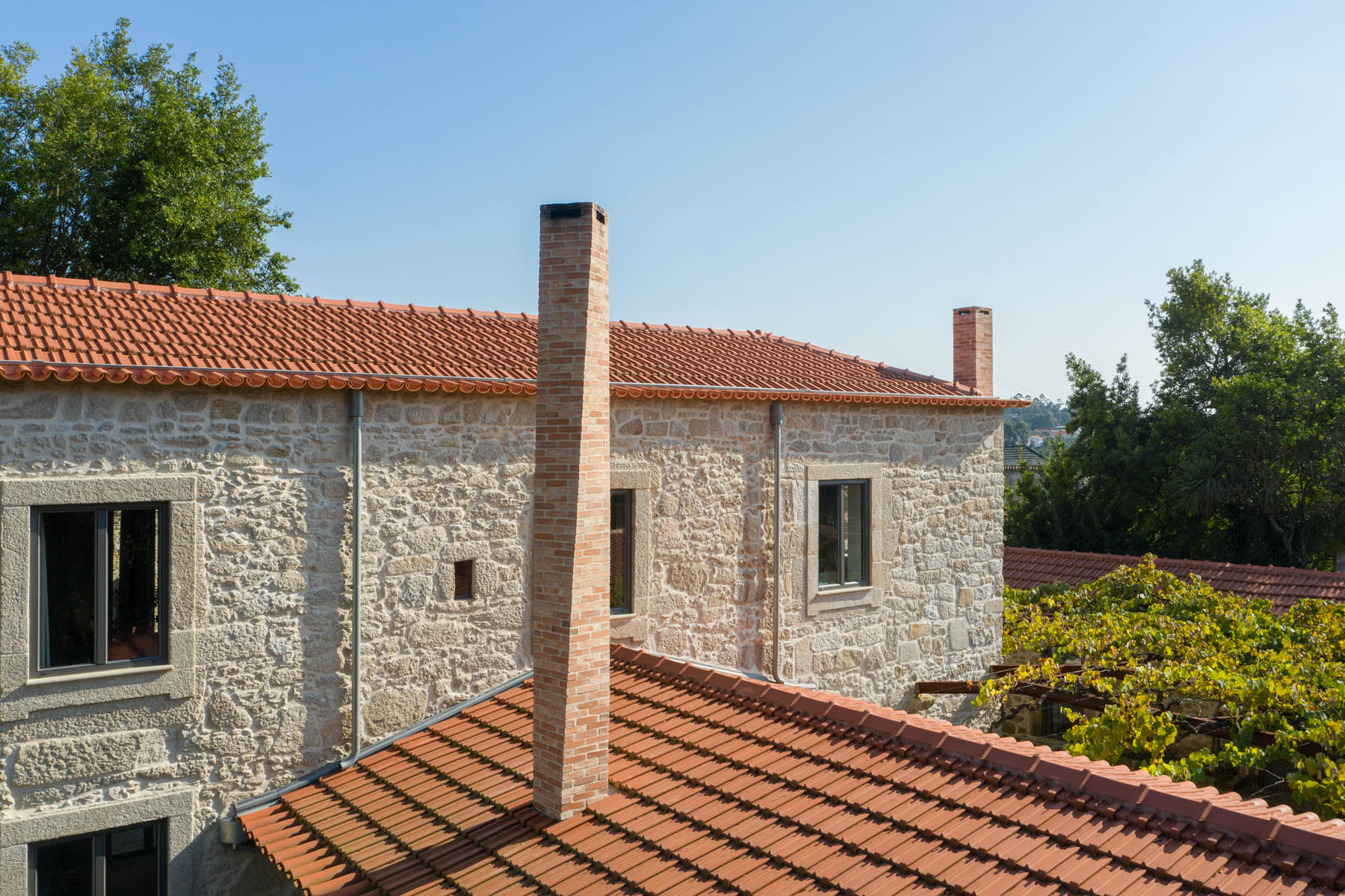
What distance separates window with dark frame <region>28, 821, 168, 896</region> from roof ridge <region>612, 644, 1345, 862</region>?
15.2ft

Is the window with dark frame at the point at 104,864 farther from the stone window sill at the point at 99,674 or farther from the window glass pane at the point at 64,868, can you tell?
the stone window sill at the point at 99,674

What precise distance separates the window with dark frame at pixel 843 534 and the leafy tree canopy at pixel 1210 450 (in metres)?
14.9

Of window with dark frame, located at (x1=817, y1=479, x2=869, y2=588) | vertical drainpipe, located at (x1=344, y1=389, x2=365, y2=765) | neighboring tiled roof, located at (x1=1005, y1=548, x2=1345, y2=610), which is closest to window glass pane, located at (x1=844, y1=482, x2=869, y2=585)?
window with dark frame, located at (x1=817, y1=479, x2=869, y2=588)

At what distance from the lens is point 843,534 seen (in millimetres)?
11219

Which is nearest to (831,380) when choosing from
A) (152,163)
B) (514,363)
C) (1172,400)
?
(514,363)

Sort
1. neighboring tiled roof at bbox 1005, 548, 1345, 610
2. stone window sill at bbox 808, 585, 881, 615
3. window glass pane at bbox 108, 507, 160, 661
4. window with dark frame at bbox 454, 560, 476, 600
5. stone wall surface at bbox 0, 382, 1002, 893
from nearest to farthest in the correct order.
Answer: stone wall surface at bbox 0, 382, 1002, 893 → window glass pane at bbox 108, 507, 160, 661 → window with dark frame at bbox 454, 560, 476, 600 → stone window sill at bbox 808, 585, 881, 615 → neighboring tiled roof at bbox 1005, 548, 1345, 610

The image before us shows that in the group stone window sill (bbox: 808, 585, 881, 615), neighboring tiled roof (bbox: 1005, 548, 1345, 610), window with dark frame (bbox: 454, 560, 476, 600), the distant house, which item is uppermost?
the distant house

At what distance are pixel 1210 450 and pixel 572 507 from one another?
2098 centimetres

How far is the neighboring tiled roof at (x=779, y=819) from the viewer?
5035mm

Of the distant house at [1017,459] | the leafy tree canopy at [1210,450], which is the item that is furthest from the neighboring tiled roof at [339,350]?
the distant house at [1017,459]

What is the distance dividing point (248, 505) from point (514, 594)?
101 inches

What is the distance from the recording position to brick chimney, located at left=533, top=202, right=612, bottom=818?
6.73 meters

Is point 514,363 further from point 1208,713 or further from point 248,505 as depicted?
point 1208,713

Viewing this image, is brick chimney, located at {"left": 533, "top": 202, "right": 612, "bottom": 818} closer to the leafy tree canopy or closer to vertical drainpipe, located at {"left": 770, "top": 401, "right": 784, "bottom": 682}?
vertical drainpipe, located at {"left": 770, "top": 401, "right": 784, "bottom": 682}
